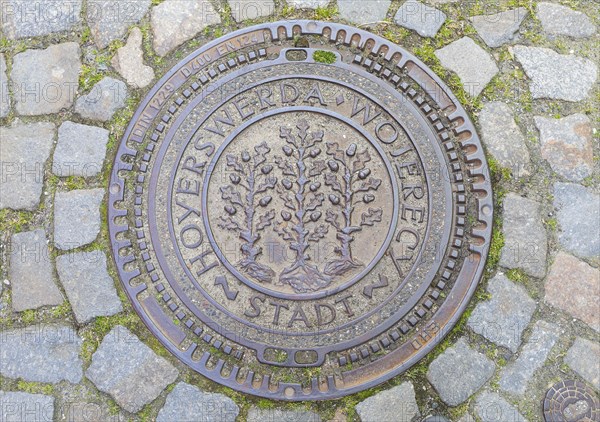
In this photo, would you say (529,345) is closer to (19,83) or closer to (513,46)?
(513,46)

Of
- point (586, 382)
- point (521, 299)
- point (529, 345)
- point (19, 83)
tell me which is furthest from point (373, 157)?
point (19, 83)

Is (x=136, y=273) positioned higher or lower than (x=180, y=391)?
higher

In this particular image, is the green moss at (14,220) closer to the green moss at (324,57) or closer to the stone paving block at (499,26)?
the green moss at (324,57)

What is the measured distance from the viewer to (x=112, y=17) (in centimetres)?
301

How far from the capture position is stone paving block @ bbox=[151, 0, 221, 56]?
9.75 feet

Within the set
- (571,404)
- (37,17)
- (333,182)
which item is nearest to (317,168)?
→ (333,182)

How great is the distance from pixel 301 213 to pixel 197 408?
3.29 ft

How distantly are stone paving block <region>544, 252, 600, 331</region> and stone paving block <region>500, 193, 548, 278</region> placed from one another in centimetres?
7

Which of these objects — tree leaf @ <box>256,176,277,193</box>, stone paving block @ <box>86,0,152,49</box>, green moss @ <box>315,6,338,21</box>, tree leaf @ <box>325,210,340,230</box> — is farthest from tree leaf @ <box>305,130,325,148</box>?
stone paving block @ <box>86,0,152,49</box>

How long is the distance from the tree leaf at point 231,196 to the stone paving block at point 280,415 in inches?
37.5

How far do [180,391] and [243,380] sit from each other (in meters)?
0.29

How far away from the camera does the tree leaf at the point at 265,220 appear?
8.88ft

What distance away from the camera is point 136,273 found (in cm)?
271

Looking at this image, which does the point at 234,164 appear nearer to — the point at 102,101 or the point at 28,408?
the point at 102,101
